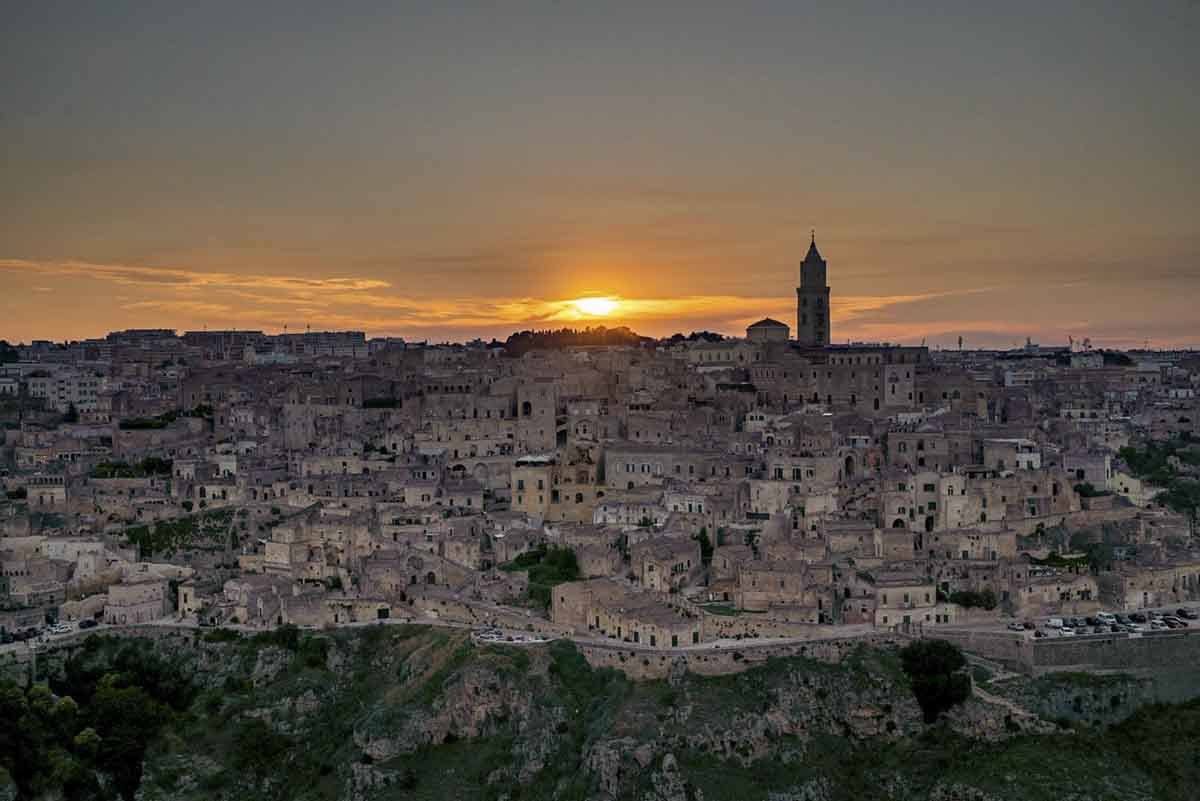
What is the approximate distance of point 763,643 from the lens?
34.1m

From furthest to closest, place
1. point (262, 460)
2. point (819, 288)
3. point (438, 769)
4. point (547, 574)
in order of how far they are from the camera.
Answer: point (819, 288) → point (262, 460) → point (547, 574) → point (438, 769)

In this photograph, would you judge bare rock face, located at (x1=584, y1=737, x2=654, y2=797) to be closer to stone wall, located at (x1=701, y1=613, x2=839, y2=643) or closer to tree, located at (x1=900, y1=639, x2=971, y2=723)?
stone wall, located at (x1=701, y1=613, x2=839, y2=643)

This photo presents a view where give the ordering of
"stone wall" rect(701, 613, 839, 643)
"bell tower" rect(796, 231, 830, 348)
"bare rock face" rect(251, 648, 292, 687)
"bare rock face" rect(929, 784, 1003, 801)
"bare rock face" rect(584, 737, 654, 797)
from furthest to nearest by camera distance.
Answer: "bell tower" rect(796, 231, 830, 348) < "bare rock face" rect(251, 648, 292, 687) < "stone wall" rect(701, 613, 839, 643) < "bare rock face" rect(584, 737, 654, 797) < "bare rock face" rect(929, 784, 1003, 801)

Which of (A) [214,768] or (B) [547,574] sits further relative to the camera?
(B) [547,574]

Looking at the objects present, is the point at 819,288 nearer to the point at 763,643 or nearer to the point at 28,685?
the point at 763,643

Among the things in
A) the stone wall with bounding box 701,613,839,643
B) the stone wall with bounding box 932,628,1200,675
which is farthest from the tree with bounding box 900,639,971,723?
the stone wall with bounding box 701,613,839,643

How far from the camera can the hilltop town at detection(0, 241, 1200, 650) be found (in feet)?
119

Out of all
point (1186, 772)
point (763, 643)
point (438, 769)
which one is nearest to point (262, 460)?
point (438, 769)

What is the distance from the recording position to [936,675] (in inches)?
1305

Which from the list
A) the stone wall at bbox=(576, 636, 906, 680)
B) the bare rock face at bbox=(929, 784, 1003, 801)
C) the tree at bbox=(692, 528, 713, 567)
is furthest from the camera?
the tree at bbox=(692, 528, 713, 567)

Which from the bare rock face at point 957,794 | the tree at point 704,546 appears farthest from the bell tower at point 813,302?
the bare rock face at point 957,794

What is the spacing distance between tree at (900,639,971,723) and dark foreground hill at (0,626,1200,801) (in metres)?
0.28

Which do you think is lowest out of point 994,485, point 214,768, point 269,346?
point 214,768

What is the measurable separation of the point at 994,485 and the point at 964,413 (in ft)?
40.5
